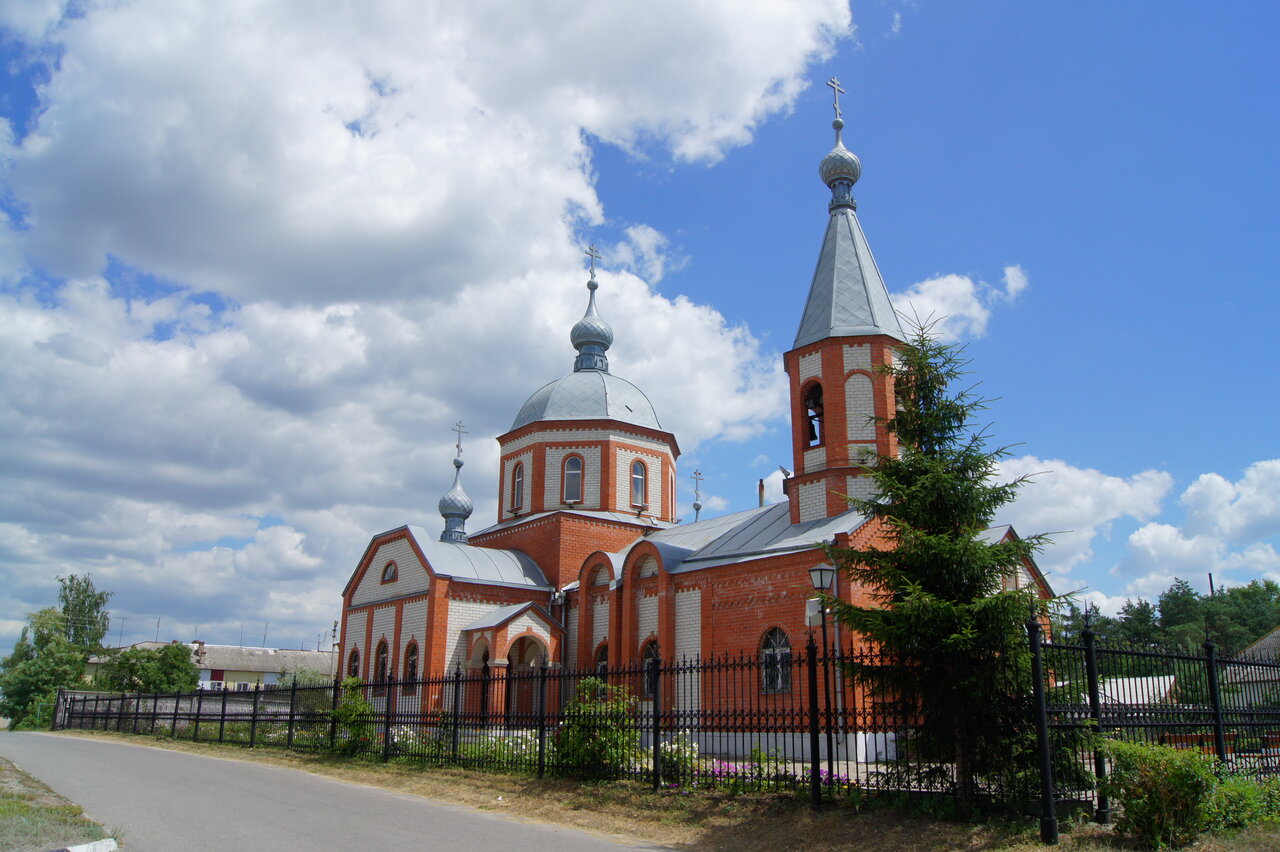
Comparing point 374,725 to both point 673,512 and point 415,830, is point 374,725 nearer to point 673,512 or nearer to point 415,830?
point 415,830

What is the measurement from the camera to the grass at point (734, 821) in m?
7.78

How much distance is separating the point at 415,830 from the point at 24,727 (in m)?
35.1

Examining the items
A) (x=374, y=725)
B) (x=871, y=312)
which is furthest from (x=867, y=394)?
(x=374, y=725)

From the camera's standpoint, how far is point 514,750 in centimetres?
1356

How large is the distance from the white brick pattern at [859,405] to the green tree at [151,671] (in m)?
29.8

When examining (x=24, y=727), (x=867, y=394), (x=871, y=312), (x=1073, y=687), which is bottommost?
(x=24, y=727)

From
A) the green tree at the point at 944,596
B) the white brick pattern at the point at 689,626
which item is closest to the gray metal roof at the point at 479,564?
the white brick pattern at the point at 689,626

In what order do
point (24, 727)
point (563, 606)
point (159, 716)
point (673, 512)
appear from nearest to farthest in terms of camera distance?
point (563, 606) < point (159, 716) < point (673, 512) < point (24, 727)

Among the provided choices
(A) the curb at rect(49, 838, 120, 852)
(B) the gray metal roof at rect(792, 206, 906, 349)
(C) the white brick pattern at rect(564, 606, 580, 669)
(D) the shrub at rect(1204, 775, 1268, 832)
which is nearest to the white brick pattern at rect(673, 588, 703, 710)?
(C) the white brick pattern at rect(564, 606, 580, 669)

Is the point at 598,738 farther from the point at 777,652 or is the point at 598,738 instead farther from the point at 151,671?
the point at 151,671

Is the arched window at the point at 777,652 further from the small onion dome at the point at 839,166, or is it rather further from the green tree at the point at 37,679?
the green tree at the point at 37,679

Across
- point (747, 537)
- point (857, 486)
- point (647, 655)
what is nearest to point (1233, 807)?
point (857, 486)

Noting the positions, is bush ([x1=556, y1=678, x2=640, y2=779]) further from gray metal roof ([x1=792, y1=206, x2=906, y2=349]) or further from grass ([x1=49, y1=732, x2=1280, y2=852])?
gray metal roof ([x1=792, y1=206, x2=906, y2=349])

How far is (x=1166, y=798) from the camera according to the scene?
7422 mm
